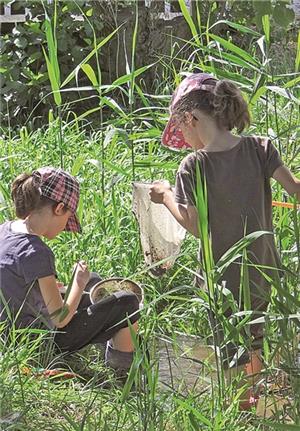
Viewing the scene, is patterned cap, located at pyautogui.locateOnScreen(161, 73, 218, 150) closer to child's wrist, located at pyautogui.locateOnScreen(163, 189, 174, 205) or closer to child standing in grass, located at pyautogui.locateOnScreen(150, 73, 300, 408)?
child standing in grass, located at pyautogui.locateOnScreen(150, 73, 300, 408)

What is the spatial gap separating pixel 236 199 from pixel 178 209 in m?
0.19

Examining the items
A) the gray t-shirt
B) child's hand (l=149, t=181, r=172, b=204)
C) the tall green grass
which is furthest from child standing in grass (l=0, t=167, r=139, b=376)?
child's hand (l=149, t=181, r=172, b=204)

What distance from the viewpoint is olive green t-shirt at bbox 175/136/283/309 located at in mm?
3061

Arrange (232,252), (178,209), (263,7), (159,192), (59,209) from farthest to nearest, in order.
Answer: (59,209)
(159,192)
(178,209)
(232,252)
(263,7)

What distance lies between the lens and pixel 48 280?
3.12 m

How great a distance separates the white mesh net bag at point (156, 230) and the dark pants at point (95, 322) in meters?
0.38

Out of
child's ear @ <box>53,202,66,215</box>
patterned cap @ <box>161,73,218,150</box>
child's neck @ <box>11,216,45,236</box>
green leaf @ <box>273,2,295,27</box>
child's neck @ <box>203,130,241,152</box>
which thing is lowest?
child's neck @ <box>11,216,45,236</box>

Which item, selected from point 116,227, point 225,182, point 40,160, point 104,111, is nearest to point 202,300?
point 225,182

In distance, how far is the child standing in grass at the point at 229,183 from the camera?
120 inches

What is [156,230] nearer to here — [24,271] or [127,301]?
[127,301]

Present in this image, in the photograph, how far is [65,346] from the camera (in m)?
3.33

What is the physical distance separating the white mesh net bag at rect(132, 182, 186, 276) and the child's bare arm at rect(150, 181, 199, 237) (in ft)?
1.35

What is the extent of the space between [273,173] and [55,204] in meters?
0.77

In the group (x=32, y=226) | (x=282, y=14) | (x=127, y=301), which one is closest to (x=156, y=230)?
(x=127, y=301)
